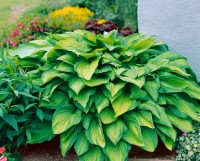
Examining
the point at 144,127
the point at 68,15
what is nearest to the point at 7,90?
the point at 144,127

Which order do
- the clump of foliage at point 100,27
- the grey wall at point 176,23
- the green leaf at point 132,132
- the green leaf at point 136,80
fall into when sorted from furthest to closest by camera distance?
the clump of foliage at point 100,27 → the grey wall at point 176,23 → the green leaf at point 136,80 → the green leaf at point 132,132

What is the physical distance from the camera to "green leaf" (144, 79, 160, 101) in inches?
160

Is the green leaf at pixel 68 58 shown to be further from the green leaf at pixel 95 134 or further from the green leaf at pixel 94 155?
the green leaf at pixel 94 155

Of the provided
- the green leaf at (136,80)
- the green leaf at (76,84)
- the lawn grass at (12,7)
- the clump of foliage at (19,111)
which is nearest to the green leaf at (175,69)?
the green leaf at (136,80)

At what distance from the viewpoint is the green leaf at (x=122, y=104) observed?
3922 millimetres

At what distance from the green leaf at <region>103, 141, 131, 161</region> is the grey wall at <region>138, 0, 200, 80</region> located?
4.84 ft

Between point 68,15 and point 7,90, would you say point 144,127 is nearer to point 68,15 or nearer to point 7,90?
point 7,90

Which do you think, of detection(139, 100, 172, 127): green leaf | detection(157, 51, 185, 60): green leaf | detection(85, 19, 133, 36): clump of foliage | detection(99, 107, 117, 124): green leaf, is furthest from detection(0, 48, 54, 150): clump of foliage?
detection(85, 19, 133, 36): clump of foliage

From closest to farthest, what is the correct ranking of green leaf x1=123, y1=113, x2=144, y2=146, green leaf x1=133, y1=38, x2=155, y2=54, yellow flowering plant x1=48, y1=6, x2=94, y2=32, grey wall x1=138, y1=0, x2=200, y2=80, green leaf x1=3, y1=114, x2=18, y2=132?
green leaf x1=3, y1=114, x2=18, y2=132 → green leaf x1=123, y1=113, x2=144, y2=146 → green leaf x1=133, y1=38, x2=155, y2=54 → grey wall x1=138, y1=0, x2=200, y2=80 → yellow flowering plant x1=48, y1=6, x2=94, y2=32

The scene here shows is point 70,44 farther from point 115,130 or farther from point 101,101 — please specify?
point 115,130

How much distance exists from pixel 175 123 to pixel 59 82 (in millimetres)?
1160

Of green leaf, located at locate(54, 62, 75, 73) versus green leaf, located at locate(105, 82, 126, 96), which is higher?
green leaf, located at locate(54, 62, 75, 73)

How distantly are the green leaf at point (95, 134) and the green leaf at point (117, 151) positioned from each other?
95 mm

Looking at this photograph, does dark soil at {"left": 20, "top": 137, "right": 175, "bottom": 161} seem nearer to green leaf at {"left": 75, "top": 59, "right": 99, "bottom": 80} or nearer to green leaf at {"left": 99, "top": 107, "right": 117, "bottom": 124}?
green leaf at {"left": 99, "top": 107, "right": 117, "bottom": 124}
